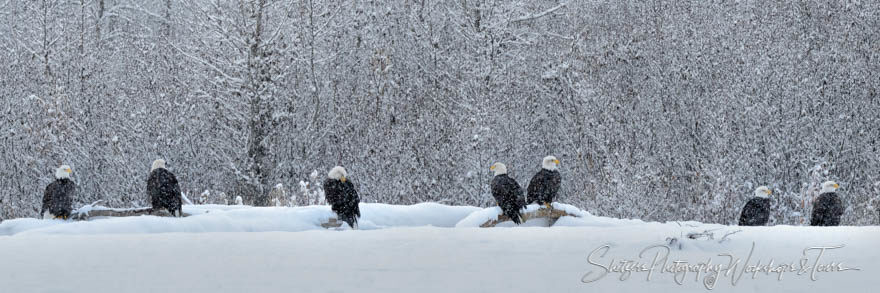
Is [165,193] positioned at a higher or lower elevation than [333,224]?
higher

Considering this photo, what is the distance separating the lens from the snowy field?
18.9ft

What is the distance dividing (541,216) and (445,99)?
1200 cm

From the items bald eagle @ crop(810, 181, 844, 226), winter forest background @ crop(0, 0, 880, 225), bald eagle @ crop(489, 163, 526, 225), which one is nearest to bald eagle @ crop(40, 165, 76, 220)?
bald eagle @ crop(489, 163, 526, 225)

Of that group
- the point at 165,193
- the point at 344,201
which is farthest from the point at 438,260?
the point at 165,193

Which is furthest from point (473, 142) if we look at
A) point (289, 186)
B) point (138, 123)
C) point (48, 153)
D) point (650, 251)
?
point (650, 251)

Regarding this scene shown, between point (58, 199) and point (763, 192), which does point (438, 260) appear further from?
point (763, 192)

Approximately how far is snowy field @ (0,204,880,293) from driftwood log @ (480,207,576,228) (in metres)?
1.91

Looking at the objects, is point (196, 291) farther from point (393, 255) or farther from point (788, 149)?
point (788, 149)

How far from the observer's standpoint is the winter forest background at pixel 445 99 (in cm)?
1933

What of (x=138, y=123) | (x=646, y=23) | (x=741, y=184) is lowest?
(x=741, y=184)

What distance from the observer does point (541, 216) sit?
428 inches

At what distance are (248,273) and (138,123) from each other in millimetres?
15238

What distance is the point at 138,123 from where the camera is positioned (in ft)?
67.2

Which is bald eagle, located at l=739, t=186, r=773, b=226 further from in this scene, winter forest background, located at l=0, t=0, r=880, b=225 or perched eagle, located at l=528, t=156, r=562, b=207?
winter forest background, located at l=0, t=0, r=880, b=225
